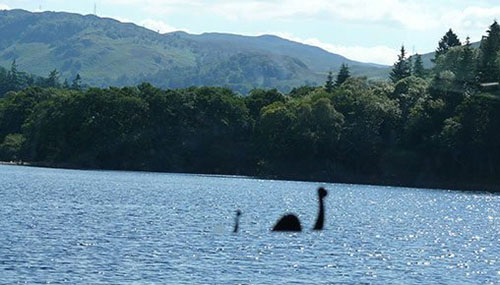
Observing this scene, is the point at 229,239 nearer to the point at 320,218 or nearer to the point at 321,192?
the point at 320,218

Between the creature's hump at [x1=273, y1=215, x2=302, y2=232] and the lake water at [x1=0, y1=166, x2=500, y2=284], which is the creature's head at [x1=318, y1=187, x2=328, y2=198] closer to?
the creature's hump at [x1=273, y1=215, x2=302, y2=232]

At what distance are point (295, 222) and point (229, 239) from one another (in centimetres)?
6567

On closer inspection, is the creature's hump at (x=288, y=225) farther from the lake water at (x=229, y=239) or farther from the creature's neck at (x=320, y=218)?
the lake water at (x=229, y=239)

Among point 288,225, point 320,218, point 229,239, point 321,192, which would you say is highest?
point 321,192

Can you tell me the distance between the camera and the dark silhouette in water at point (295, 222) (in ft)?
57.9

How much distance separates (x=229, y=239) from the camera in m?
83.2

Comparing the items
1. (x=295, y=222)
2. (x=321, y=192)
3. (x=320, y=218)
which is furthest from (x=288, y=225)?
(x=321, y=192)

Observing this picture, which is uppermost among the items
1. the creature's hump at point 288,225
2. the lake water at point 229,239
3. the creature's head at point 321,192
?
the creature's head at point 321,192

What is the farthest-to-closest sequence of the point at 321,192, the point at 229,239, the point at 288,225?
the point at 229,239 < the point at 288,225 < the point at 321,192

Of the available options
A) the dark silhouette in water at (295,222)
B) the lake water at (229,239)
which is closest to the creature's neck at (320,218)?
the dark silhouette in water at (295,222)

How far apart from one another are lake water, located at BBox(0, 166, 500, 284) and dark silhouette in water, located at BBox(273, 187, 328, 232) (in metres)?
12.4

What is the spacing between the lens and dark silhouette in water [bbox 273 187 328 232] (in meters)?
17.6

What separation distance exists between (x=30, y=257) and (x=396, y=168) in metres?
135

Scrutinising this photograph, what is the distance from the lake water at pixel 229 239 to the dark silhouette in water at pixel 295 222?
1240cm
